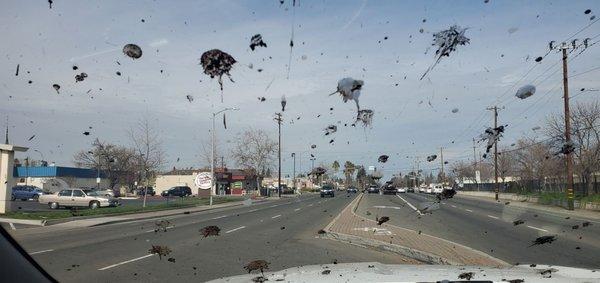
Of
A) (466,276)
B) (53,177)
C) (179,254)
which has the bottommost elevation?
(179,254)

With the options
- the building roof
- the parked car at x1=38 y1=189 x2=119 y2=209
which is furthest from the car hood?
the building roof

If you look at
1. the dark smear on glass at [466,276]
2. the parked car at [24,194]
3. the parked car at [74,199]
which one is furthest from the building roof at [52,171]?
the dark smear on glass at [466,276]

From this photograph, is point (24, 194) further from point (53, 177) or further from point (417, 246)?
point (417, 246)

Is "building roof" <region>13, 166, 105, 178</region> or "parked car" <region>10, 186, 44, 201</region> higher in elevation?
"building roof" <region>13, 166, 105, 178</region>

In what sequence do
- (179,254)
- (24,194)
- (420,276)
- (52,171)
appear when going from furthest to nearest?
(52,171) → (24,194) → (179,254) → (420,276)

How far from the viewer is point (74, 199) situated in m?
41.3

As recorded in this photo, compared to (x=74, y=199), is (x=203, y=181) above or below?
above

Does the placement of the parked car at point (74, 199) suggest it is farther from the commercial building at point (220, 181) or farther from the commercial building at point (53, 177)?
the commercial building at point (220, 181)

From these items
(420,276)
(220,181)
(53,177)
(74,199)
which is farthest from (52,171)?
(420,276)

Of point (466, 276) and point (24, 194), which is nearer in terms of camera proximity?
point (466, 276)

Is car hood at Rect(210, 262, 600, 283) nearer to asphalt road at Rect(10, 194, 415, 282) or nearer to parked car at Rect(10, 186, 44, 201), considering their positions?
asphalt road at Rect(10, 194, 415, 282)

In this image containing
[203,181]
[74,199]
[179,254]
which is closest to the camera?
[179,254]

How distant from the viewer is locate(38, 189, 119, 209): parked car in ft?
133

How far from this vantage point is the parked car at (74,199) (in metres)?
40.4
